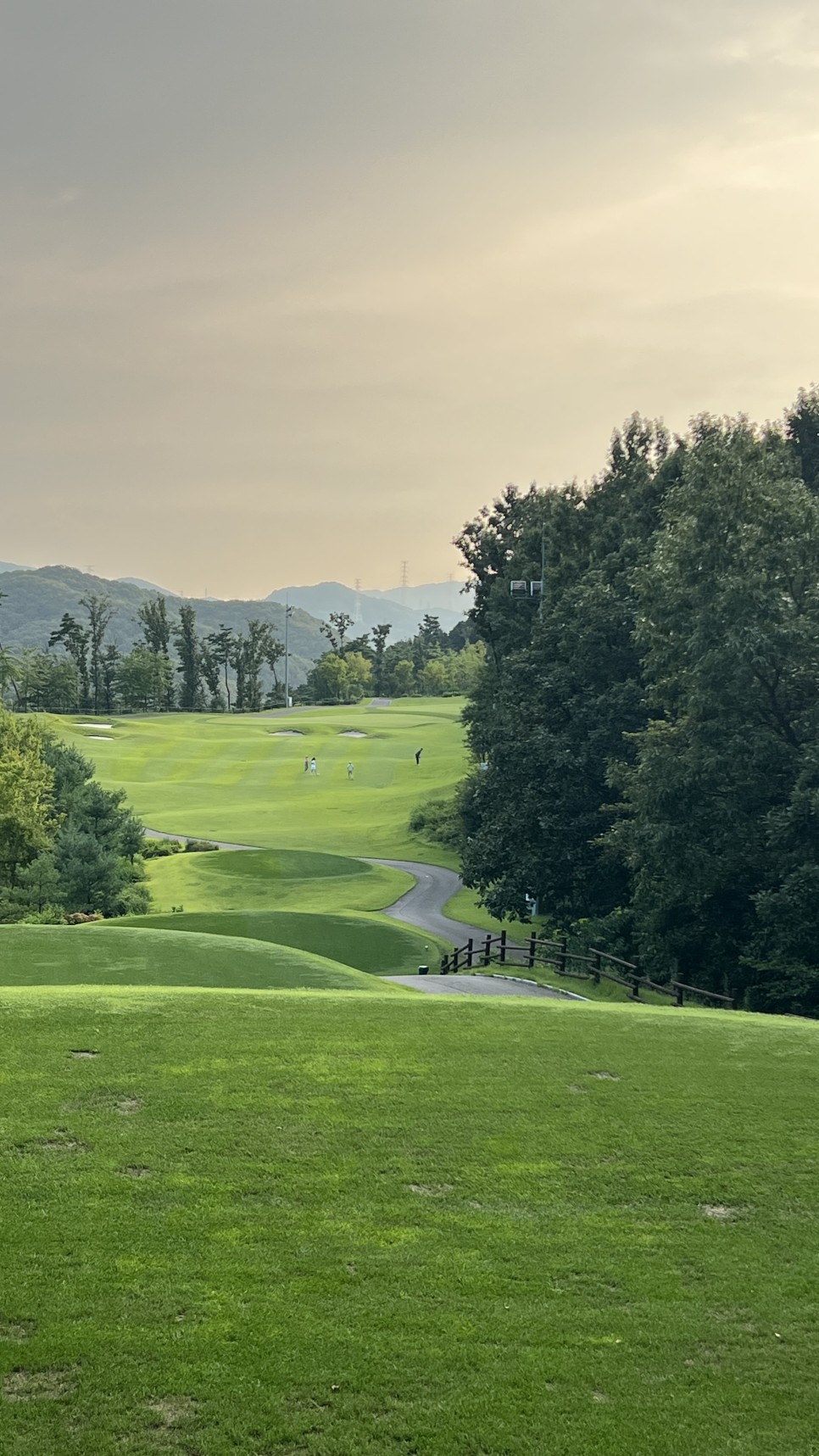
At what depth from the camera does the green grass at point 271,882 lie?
48.8m

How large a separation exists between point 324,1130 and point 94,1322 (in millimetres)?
3657

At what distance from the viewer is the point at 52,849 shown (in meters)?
46.3

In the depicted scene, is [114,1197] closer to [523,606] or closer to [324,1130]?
[324,1130]

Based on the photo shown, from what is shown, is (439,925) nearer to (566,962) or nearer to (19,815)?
(566,962)

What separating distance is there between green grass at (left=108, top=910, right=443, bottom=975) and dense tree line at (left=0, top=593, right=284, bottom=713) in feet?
332

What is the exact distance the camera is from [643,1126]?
11594 mm

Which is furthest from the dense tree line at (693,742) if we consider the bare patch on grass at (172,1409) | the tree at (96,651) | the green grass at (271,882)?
the tree at (96,651)

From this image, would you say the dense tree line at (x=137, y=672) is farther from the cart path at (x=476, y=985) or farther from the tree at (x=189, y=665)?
the cart path at (x=476, y=985)

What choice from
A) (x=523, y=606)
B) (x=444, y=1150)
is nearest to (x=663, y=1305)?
(x=444, y=1150)

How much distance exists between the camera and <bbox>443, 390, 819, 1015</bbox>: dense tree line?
26844 mm

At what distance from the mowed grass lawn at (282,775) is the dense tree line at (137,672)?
68.6ft

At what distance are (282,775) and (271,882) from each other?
1460 inches

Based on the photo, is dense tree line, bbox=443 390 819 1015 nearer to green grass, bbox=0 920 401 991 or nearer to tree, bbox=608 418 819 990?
tree, bbox=608 418 819 990

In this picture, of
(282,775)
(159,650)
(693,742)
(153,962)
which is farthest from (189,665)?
(153,962)
